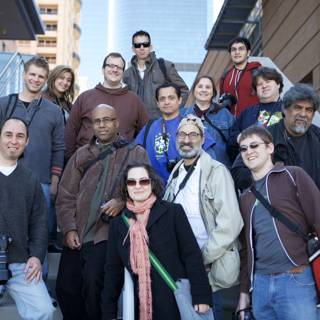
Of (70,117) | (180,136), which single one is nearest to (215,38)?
(70,117)

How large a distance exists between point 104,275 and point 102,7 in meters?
153

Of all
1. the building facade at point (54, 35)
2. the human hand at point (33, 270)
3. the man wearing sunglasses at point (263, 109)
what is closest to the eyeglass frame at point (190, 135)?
the man wearing sunglasses at point (263, 109)

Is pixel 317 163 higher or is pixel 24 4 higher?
pixel 24 4

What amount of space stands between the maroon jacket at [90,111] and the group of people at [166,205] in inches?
1.9

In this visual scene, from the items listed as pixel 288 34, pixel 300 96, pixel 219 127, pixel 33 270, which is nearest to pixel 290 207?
pixel 300 96

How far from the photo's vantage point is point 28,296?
401 cm

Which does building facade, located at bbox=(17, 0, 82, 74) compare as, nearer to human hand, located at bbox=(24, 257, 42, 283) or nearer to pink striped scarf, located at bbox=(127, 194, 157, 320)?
human hand, located at bbox=(24, 257, 42, 283)

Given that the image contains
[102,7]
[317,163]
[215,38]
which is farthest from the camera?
[102,7]

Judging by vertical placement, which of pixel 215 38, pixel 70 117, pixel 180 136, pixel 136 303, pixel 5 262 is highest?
pixel 215 38

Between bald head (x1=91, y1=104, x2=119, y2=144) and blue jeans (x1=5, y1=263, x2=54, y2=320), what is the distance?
1.36m

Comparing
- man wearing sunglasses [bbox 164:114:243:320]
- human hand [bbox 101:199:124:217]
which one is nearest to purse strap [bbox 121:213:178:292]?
man wearing sunglasses [bbox 164:114:243:320]

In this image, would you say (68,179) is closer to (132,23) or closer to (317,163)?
(317,163)

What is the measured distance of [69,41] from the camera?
77.8 meters

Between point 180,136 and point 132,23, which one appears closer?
point 180,136
